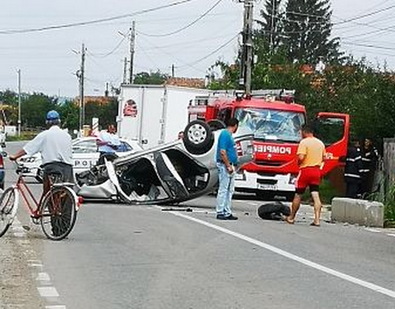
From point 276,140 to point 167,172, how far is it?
5684 mm

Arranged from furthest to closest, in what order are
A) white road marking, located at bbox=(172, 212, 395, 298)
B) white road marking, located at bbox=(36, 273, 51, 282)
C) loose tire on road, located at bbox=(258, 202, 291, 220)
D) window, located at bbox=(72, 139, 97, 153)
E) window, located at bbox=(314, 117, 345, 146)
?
window, located at bbox=(72, 139, 97, 153)
window, located at bbox=(314, 117, 345, 146)
loose tire on road, located at bbox=(258, 202, 291, 220)
white road marking, located at bbox=(36, 273, 51, 282)
white road marking, located at bbox=(172, 212, 395, 298)

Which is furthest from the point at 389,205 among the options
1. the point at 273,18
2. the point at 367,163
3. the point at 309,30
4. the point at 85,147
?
the point at 309,30

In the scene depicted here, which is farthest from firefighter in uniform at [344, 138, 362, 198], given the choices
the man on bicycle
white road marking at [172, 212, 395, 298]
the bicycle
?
the bicycle

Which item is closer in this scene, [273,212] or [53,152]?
[53,152]

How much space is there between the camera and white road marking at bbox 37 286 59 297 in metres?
9.65

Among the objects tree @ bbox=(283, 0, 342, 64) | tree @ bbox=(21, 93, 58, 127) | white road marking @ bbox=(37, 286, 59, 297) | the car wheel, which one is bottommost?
tree @ bbox=(21, 93, 58, 127)

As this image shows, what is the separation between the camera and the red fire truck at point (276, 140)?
2519 cm

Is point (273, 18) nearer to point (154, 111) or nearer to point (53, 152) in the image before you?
point (154, 111)

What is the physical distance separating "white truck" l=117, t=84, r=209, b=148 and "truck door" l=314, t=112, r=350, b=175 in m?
10.2

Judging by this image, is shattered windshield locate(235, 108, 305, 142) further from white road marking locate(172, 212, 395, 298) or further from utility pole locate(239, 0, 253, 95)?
utility pole locate(239, 0, 253, 95)

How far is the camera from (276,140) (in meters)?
25.4

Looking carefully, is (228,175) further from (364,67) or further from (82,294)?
(364,67)

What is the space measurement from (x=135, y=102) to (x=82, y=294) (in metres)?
27.1

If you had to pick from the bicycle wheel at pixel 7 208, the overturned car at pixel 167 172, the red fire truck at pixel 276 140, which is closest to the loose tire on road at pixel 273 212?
the overturned car at pixel 167 172
